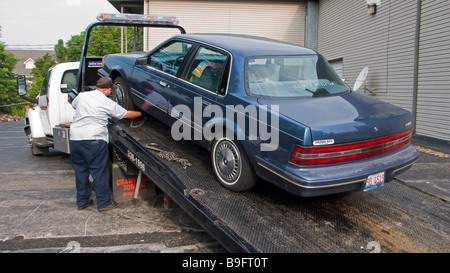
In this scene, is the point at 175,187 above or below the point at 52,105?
below

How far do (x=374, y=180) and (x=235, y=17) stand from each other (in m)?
14.8

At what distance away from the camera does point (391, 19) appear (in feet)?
38.1

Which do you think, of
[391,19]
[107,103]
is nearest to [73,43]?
[391,19]

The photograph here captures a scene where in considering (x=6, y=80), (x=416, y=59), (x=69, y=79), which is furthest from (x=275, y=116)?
(x=6, y=80)

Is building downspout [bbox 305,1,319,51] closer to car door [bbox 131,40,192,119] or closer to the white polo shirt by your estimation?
car door [bbox 131,40,192,119]

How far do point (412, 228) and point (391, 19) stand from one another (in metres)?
10.2

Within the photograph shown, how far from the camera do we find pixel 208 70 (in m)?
4.22

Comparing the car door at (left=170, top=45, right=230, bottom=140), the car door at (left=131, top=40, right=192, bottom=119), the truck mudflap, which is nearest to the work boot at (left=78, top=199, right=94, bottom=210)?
the truck mudflap

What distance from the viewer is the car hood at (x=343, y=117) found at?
3.12m

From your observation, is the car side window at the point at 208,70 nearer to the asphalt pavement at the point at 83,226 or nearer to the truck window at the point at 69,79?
the asphalt pavement at the point at 83,226

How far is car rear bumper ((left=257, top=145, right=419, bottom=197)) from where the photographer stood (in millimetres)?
3061

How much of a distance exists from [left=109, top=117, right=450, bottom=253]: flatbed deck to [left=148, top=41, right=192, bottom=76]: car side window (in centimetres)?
108

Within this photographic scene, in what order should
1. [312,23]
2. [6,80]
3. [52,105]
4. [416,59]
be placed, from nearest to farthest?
[52,105] < [416,59] < [312,23] < [6,80]

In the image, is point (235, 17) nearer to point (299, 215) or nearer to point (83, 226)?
point (83, 226)
